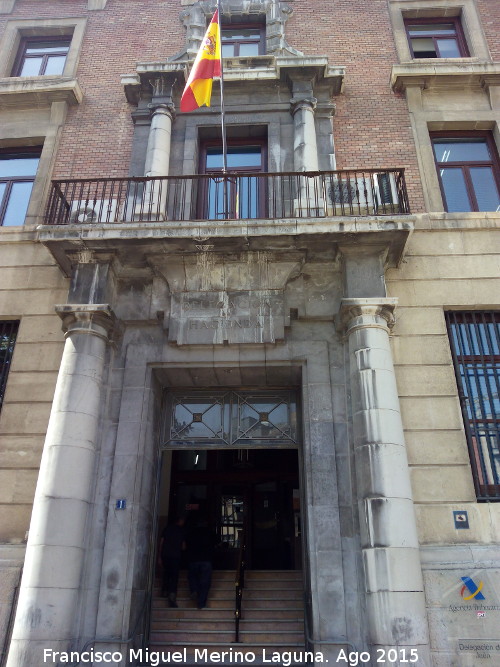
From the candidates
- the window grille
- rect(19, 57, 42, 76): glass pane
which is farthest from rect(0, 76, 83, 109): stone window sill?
the window grille

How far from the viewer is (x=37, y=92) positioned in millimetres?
11633

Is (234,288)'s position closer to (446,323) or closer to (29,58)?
(446,323)

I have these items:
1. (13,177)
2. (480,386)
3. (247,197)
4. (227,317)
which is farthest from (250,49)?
(480,386)

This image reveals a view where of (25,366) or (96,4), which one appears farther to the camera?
(96,4)

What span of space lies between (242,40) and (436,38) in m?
4.68

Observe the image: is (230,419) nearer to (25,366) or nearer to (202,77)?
(25,366)

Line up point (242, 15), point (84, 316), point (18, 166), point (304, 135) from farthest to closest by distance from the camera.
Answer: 1. point (242, 15)
2. point (18, 166)
3. point (304, 135)
4. point (84, 316)

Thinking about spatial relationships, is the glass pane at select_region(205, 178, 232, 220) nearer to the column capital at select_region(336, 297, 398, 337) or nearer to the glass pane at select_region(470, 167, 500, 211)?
the column capital at select_region(336, 297, 398, 337)

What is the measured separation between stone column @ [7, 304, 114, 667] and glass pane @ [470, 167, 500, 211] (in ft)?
24.3

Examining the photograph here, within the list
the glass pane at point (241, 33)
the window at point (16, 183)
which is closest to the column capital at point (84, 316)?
the window at point (16, 183)

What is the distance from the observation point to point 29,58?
43.1ft

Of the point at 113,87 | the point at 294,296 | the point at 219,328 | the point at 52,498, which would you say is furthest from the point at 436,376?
the point at 113,87

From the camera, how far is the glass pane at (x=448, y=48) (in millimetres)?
12336

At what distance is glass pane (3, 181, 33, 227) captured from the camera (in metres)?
10.7
